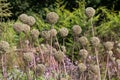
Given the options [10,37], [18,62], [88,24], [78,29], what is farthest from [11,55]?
[78,29]

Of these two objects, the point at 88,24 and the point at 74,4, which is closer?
the point at 88,24

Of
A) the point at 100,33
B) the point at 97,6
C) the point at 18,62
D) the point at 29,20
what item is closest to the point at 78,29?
the point at 29,20

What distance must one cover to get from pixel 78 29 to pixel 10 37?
3.60 meters

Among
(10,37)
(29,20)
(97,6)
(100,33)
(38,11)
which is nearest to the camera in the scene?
(29,20)

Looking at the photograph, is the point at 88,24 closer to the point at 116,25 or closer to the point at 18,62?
the point at 116,25

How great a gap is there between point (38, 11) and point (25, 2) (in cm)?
39

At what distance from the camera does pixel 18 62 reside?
182 inches

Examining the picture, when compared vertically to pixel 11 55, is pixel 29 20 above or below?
above

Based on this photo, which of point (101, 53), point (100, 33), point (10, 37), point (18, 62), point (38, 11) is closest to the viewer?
point (18, 62)

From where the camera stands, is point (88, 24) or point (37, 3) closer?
point (88, 24)

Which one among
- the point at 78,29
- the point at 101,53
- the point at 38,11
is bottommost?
the point at 38,11

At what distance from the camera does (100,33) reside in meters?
6.30

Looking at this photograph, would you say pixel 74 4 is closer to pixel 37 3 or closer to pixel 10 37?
pixel 37 3

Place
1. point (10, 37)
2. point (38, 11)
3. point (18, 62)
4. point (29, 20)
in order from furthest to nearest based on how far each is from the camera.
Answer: point (38, 11)
point (10, 37)
point (18, 62)
point (29, 20)
